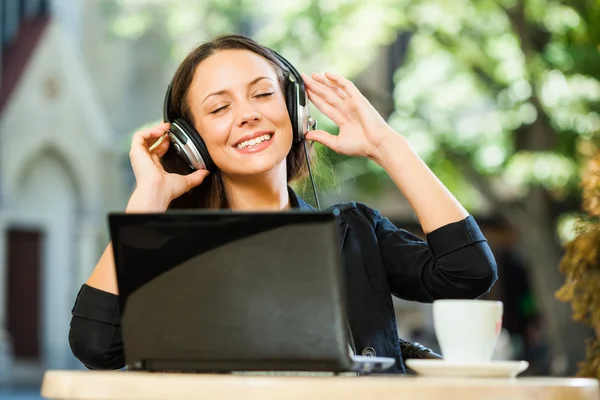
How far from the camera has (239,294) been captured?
53.5 inches

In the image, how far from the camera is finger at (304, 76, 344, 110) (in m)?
2.16

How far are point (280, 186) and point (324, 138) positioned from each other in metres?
0.18

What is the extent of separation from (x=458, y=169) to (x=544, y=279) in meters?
1.61

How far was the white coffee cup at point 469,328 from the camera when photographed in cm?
141

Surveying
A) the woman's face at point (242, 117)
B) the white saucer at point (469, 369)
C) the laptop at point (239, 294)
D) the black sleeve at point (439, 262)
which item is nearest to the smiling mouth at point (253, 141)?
the woman's face at point (242, 117)

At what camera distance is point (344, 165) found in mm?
11500

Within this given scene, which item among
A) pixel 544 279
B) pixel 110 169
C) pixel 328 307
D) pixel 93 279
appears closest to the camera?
pixel 328 307

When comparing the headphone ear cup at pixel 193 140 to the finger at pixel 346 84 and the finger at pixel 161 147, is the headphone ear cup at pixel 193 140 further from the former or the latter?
the finger at pixel 346 84

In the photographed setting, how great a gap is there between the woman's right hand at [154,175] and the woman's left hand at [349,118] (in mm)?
300

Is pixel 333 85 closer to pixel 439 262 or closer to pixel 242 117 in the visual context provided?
pixel 242 117

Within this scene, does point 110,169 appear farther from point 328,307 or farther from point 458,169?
point 328,307

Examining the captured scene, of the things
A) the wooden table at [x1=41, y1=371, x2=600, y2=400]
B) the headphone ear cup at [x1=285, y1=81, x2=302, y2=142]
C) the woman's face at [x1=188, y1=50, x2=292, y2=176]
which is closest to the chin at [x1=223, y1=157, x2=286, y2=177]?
the woman's face at [x1=188, y1=50, x2=292, y2=176]

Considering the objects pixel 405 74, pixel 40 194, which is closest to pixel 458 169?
pixel 405 74

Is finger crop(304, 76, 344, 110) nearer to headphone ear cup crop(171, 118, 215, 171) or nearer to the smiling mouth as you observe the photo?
the smiling mouth
